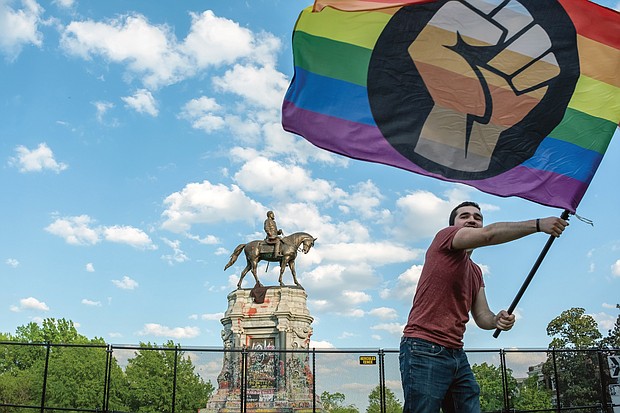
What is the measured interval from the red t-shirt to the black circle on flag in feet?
4.19

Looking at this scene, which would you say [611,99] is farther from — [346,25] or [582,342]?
[582,342]

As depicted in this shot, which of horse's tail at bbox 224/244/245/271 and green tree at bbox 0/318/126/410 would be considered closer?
green tree at bbox 0/318/126/410

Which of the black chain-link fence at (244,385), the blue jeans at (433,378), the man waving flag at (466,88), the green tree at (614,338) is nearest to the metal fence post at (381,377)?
the black chain-link fence at (244,385)

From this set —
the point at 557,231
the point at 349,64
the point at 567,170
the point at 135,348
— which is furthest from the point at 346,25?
the point at 135,348

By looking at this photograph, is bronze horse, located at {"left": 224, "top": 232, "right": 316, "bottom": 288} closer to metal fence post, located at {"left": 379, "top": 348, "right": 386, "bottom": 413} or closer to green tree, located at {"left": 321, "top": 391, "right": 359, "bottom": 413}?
green tree, located at {"left": 321, "top": 391, "right": 359, "bottom": 413}

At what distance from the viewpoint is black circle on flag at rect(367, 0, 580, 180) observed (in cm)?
497

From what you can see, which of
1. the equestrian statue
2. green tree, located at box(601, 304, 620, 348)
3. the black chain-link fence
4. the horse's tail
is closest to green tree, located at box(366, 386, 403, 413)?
the black chain-link fence

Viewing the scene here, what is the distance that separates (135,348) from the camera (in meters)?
15.9

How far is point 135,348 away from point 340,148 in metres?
12.3

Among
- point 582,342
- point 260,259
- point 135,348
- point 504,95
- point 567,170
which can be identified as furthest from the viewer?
point 582,342

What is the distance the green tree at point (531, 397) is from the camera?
57.6 ft

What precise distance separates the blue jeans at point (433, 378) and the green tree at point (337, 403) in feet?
44.6

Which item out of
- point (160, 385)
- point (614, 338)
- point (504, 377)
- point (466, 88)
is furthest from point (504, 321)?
point (614, 338)

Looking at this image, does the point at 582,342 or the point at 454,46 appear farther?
the point at 582,342
